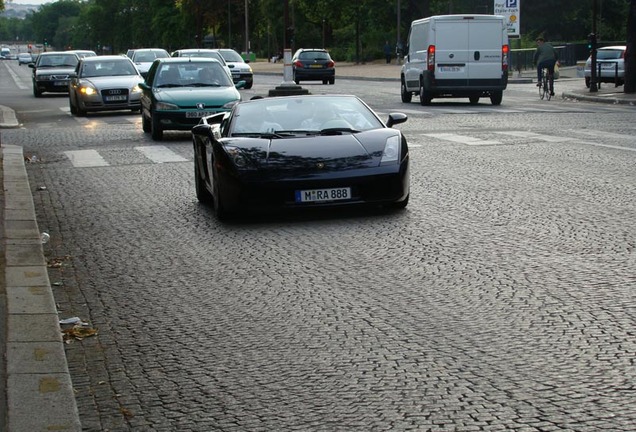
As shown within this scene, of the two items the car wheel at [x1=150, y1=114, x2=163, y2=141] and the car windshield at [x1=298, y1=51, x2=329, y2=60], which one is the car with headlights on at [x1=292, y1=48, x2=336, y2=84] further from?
the car wheel at [x1=150, y1=114, x2=163, y2=141]

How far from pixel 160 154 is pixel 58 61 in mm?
28337

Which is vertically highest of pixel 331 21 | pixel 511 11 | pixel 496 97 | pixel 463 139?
pixel 511 11

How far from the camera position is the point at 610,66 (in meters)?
44.9

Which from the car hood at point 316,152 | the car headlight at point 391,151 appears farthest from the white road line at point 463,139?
the car hood at point 316,152

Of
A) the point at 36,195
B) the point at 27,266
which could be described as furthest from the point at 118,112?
the point at 27,266

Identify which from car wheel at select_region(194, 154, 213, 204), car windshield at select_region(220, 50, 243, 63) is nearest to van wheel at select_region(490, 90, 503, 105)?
car windshield at select_region(220, 50, 243, 63)

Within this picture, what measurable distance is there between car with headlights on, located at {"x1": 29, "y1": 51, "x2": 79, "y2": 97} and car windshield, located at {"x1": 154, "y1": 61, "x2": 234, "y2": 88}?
69.8ft

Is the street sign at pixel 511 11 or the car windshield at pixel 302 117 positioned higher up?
the street sign at pixel 511 11

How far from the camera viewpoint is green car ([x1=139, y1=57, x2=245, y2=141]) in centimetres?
2238

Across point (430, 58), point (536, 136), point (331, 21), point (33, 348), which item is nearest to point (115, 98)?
point (430, 58)

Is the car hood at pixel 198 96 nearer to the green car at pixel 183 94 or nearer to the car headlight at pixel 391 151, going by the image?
the green car at pixel 183 94

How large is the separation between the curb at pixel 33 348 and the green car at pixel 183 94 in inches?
462

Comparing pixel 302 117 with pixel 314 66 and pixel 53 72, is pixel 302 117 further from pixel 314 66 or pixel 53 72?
pixel 314 66

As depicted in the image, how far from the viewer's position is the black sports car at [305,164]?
11.3 meters
